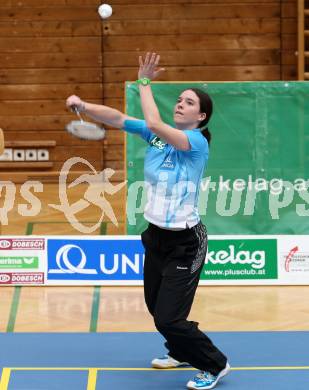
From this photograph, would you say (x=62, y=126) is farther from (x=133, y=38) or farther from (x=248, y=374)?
(x=248, y=374)

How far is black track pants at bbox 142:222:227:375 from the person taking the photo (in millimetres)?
4738

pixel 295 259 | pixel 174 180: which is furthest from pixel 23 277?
pixel 174 180

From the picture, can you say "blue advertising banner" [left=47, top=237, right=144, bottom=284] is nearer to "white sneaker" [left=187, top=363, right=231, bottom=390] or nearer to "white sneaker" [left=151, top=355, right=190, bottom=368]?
"white sneaker" [left=151, top=355, right=190, bottom=368]

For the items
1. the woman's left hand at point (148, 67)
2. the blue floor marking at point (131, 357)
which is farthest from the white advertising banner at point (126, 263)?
the woman's left hand at point (148, 67)

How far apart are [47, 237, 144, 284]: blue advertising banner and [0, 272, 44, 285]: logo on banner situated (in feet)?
0.27

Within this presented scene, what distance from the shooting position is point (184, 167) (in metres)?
4.74

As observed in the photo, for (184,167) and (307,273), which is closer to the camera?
(184,167)

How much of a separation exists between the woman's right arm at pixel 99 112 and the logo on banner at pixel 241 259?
2.72 m

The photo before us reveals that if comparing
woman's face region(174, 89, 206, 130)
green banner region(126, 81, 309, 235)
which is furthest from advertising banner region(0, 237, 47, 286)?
woman's face region(174, 89, 206, 130)

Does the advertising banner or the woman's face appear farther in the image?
the advertising banner

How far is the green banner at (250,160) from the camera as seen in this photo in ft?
24.7

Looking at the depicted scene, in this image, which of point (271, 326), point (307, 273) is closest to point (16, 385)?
point (271, 326)

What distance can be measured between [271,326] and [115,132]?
7.38 metres

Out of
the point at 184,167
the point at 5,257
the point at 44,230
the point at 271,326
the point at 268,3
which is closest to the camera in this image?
the point at 184,167
